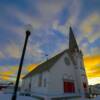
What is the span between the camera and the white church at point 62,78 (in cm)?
1931

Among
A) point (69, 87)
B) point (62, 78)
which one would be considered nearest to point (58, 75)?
point (62, 78)

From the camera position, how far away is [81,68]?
24891 mm

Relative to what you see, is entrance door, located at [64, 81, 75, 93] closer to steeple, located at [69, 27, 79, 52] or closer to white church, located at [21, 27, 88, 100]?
white church, located at [21, 27, 88, 100]

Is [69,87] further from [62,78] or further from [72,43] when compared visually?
[72,43]

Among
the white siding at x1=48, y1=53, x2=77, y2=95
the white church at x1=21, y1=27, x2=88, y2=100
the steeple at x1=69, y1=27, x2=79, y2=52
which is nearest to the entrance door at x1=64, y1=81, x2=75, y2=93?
the white church at x1=21, y1=27, x2=88, y2=100

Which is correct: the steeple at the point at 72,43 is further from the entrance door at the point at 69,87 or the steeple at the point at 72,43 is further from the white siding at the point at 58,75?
the entrance door at the point at 69,87

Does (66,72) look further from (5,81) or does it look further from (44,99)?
(5,81)

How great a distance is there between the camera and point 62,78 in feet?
68.6

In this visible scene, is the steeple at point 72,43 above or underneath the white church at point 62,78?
above

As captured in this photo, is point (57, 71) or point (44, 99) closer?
point (44, 99)

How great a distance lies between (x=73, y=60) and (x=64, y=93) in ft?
24.3

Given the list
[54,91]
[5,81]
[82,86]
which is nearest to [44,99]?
[54,91]

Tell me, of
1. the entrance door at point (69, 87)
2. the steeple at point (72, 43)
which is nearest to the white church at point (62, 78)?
the entrance door at point (69, 87)

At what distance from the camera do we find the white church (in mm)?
19312
